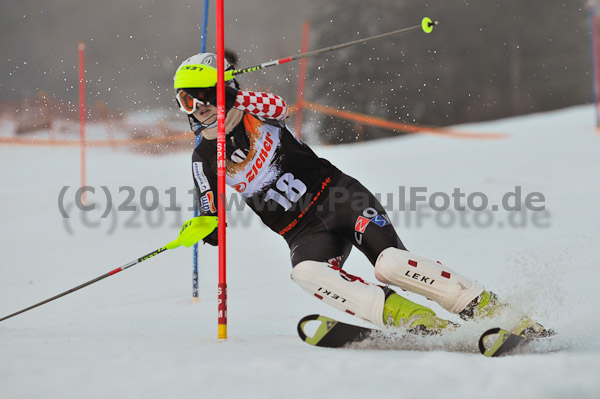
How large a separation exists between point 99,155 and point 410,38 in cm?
1264

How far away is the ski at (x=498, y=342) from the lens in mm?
2182

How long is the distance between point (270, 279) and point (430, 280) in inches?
113

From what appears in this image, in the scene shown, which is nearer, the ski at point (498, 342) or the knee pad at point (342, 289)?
the ski at point (498, 342)

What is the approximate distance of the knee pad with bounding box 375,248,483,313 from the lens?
254 centimetres

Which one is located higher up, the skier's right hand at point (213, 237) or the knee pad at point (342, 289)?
the skier's right hand at point (213, 237)

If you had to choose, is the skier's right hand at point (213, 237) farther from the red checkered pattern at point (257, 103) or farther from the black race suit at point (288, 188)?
the red checkered pattern at point (257, 103)

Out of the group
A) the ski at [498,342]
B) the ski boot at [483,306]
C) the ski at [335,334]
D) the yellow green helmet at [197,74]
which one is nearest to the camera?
the ski at [498,342]

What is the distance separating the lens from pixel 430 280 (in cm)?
255

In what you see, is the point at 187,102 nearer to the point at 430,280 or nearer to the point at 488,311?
the point at 430,280

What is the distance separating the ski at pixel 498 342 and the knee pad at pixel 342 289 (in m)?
0.42

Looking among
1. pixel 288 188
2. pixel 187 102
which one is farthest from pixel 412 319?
pixel 187 102

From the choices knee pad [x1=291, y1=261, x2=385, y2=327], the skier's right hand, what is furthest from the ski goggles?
knee pad [x1=291, y1=261, x2=385, y2=327]

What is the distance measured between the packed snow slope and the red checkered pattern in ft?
3.44

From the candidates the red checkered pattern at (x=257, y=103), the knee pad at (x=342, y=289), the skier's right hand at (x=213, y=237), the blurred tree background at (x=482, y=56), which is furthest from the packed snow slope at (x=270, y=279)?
the blurred tree background at (x=482, y=56)
